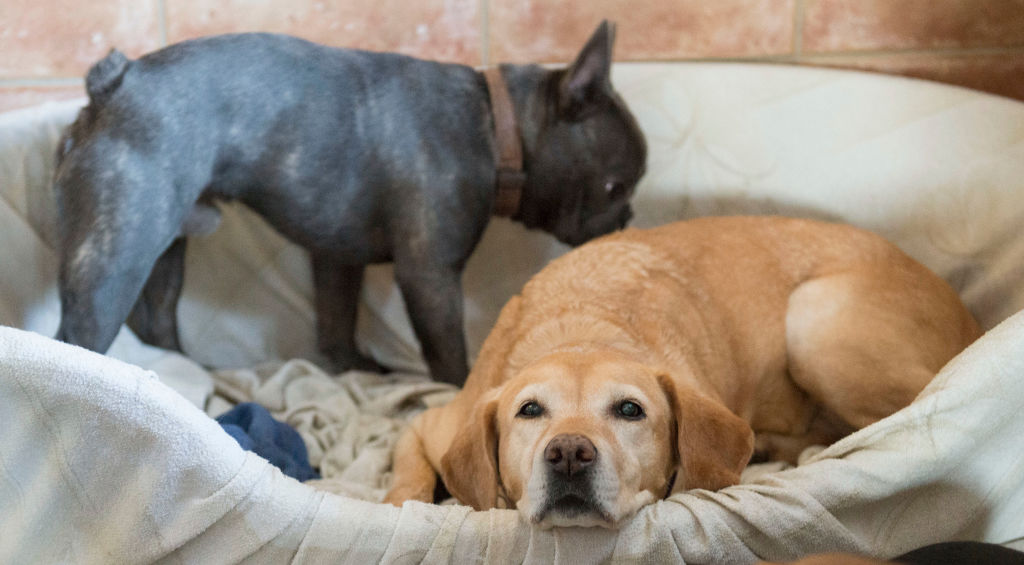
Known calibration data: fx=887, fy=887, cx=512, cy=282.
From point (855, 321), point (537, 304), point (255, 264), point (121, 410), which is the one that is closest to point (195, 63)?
point (255, 264)

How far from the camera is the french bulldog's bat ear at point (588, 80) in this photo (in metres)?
2.22

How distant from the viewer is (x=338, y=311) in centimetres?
260

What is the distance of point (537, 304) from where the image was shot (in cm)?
185

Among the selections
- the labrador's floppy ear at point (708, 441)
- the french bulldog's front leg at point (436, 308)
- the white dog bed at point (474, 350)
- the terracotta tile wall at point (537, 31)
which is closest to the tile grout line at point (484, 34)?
the terracotta tile wall at point (537, 31)

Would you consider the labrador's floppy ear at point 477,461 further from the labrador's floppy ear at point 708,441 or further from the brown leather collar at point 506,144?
the brown leather collar at point 506,144

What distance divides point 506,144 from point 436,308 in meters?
0.46

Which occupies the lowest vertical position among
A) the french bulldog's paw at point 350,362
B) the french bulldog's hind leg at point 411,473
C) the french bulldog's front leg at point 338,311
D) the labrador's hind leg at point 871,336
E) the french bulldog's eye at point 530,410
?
the french bulldog's paw at point 350,362

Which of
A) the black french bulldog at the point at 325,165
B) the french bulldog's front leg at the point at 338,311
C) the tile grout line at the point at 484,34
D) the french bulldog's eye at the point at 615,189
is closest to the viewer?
the black french bulldog at the point at 325,165

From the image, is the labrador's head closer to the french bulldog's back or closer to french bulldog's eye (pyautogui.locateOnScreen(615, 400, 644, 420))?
french bulldog's eye (pyautogui.locateOnScreen(615, 400, 644, 420))

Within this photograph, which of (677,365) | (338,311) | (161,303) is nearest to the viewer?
(677,365)

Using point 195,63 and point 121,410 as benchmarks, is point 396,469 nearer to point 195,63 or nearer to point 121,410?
point 121,410

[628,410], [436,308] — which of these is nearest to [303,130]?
[436,308]

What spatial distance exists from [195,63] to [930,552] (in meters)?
1.72

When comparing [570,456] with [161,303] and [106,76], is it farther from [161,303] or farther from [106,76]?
[161,303]
